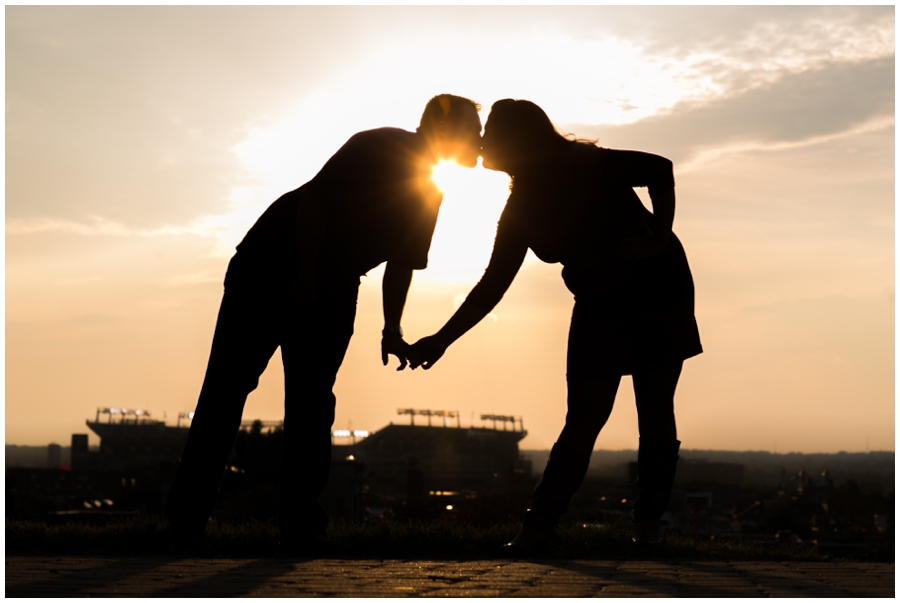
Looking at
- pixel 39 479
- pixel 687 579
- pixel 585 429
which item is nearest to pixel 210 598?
pixel 687 579

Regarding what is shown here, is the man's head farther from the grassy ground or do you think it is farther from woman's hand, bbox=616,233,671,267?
the grassy ground

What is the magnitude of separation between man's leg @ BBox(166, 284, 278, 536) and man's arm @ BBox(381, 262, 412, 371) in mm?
567

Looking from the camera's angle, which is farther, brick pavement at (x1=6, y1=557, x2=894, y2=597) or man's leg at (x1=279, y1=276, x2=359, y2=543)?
man's leg at (x1=279, y1=276, x2=359, y2=543)

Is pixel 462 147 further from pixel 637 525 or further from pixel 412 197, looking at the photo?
pixel 637 525

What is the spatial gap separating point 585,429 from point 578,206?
105 centimetres

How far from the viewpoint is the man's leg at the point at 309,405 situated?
420 cm

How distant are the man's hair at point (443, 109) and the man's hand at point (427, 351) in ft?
3.27

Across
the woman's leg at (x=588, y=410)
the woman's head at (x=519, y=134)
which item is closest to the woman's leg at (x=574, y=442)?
the woman's leg at (x=588, y=410)

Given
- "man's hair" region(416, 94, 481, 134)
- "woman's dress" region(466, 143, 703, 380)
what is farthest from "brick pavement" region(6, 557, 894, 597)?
"man's hair" region(416, 94, 481, 134)

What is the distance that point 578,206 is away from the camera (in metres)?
4.26

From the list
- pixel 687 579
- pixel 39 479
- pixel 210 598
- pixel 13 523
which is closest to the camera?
pixel 210 598

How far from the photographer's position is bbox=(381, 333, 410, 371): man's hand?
447 centimetres

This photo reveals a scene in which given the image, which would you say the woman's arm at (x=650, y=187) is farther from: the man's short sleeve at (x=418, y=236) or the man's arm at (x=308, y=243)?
the man's arm at (x=308, y=243)

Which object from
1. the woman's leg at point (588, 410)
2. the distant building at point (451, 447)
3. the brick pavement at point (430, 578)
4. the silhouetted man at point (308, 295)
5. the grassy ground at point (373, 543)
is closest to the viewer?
the brick pavement at point (430, 578)
